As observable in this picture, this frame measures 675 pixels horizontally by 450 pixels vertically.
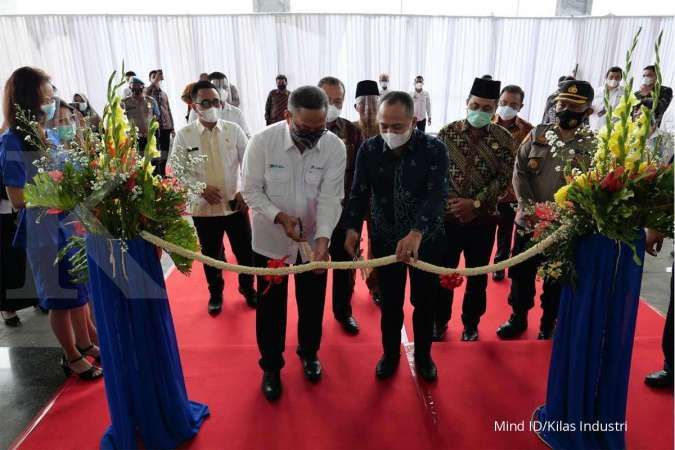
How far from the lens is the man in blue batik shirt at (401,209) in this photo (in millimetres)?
2078

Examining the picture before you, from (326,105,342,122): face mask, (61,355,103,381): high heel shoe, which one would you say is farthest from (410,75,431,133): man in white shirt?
(61,355,103,381): high heel shoe

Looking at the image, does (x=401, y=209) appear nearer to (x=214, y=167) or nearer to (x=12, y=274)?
(x=214, y=167)

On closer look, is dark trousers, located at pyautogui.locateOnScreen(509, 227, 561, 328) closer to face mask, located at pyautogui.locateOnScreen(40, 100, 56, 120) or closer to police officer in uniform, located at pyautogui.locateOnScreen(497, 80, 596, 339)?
police officer in uniform, located at pyautogui.locateOnScreen(497, 80, 596, 339)

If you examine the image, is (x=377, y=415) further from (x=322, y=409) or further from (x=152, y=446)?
(x=152, y=446)

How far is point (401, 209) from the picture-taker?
221 centimetres

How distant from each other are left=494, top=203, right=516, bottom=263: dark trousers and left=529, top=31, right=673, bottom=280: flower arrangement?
1.96 m

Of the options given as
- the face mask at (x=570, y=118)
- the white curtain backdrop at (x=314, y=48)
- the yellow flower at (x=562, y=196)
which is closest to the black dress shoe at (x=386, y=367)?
the yellow flower at (x=562, y=196)

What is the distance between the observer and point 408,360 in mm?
2578

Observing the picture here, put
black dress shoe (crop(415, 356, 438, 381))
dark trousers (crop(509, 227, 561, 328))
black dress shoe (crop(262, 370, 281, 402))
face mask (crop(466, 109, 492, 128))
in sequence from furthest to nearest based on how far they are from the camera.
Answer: dark trousers (crop(509, 227, 561, 328)) < face mask (crop(466, 109, 492, 128)) < black dress shoe (crop(415, 356, 438, 381)) < black dress shoe (crop(262, 370, 281, 402))

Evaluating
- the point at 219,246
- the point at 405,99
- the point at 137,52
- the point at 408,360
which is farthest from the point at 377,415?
the point at 137,52

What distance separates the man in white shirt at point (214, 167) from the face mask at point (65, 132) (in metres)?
0.71

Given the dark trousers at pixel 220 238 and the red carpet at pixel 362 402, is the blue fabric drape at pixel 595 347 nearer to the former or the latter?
the red carpet at pixel 362 402

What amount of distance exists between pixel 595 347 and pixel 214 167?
237 cm

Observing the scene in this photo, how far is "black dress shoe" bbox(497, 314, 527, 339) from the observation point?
298 cm
